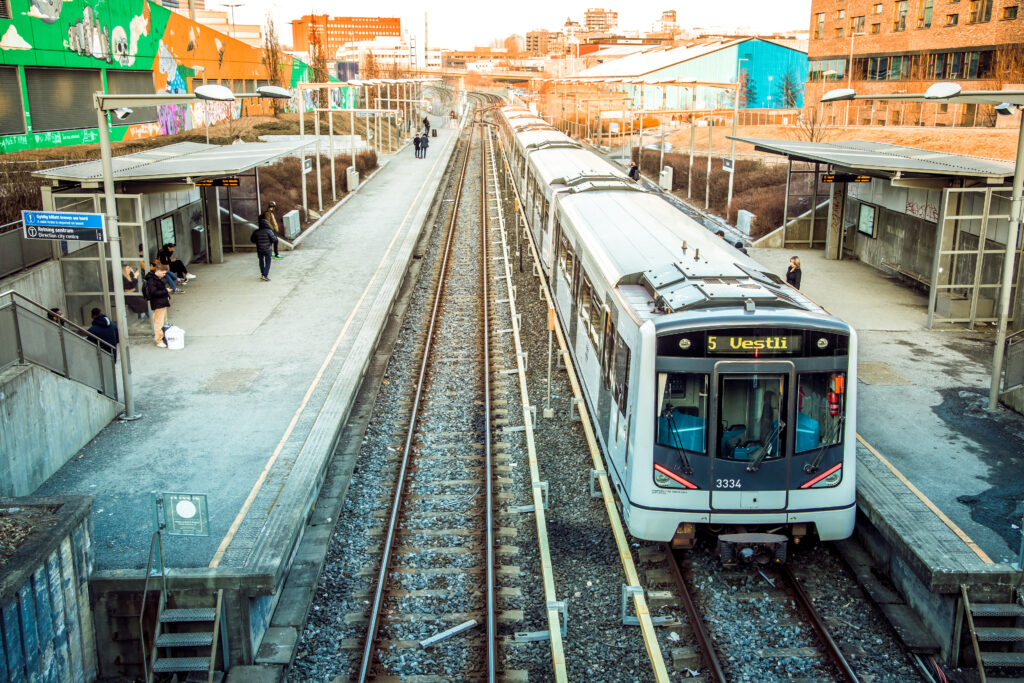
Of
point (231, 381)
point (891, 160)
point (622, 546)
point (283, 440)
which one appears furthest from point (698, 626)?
point (891, 160)

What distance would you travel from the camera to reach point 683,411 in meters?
8.40

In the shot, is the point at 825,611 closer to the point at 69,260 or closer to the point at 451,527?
the point at 451,527

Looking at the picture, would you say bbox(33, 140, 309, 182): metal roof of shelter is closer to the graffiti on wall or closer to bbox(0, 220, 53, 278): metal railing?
bbox(0, 220, 53, 278): metal railing

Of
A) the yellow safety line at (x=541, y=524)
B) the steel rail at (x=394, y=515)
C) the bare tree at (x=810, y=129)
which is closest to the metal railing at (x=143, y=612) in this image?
the steel rail at (x=394, y=515)

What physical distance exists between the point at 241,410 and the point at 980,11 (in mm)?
43515

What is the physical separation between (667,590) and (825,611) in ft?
4.89

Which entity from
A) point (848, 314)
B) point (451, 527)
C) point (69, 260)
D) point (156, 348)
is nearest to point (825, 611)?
point (451, 527)

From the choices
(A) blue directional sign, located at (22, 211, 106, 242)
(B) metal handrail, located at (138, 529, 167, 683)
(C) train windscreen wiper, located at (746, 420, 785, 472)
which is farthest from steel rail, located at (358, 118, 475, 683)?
(A) blue directional sign, located at (22, 211, 106, 242)

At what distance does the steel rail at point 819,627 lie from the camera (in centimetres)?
759

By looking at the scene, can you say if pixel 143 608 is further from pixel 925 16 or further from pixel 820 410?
pixel 925 16

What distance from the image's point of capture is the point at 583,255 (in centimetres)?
1282

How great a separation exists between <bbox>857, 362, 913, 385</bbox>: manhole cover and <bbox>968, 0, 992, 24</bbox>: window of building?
118 feet

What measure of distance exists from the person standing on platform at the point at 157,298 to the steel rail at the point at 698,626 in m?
10.1

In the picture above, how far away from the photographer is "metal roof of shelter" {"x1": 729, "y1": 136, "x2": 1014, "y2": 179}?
1669 cm
